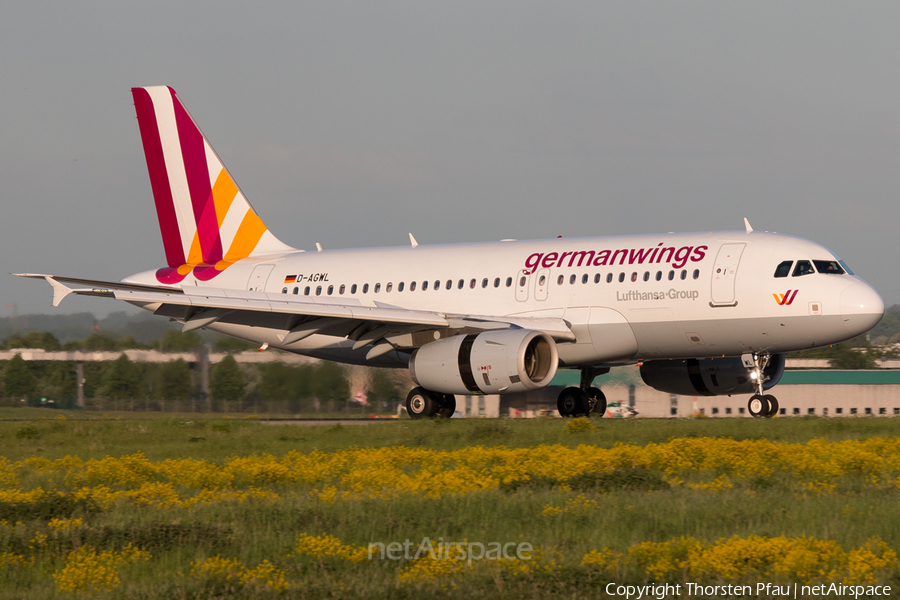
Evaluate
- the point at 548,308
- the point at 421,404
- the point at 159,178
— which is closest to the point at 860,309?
the point at 548,308

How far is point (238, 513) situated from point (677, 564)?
4.57m

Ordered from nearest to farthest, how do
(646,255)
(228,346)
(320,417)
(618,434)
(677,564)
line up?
(677,564) → (618,434) → (646,255) → (320,417) → (228,346)

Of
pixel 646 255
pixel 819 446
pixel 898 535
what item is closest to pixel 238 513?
pixel 898 535

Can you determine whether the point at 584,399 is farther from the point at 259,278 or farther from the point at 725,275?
the point at 259,278

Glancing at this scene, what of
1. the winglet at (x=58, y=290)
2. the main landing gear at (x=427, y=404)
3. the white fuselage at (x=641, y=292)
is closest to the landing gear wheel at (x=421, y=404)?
the main landing gear at (x=427, y=404)

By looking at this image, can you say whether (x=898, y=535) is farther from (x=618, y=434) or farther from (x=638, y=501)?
(x=618, y=434)

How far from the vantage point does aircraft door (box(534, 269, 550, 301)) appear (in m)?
24.5

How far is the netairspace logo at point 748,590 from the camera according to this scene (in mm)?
7020

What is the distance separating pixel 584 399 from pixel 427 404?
433 cm

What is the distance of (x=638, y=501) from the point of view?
10.7 m

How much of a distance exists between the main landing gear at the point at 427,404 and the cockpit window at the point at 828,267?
→ 9006mm

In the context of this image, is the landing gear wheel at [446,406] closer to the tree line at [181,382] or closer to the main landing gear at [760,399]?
the tree line at [181,382]

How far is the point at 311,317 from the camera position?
2506 centimetres

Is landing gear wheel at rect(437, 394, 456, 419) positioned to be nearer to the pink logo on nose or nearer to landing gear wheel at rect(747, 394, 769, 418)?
landing gear wheel at rect(747, 394, 769, 418)
